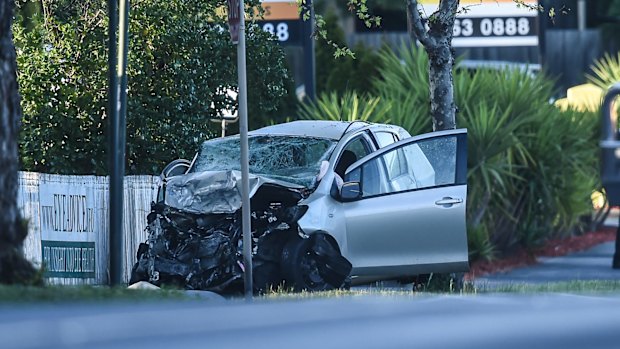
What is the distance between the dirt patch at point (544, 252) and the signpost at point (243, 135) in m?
7.10

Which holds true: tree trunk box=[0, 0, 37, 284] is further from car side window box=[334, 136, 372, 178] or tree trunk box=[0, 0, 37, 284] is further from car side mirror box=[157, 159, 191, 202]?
car side window box=[334, 136, 372, 178]

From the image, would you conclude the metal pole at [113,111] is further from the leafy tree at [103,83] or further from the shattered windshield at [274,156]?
the leafy tree at [103,83]

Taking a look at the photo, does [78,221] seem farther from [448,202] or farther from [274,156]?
[448,202]

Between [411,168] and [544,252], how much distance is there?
9.44m

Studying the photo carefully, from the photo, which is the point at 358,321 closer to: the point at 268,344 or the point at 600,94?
the point at 268,344

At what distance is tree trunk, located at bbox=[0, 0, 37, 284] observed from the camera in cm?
766

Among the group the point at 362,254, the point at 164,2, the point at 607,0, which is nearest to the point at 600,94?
the point at 164,2

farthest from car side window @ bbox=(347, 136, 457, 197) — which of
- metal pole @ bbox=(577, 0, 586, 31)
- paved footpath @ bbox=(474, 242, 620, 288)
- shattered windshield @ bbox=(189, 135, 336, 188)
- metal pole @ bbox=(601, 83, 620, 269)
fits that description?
metal pole @ bbox=(577, 0, 586, 31)

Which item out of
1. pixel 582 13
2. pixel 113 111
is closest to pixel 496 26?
pixel 113 111

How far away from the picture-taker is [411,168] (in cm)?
1253

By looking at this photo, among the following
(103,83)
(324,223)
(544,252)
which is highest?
(103,83)

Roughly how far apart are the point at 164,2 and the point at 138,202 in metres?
2.30

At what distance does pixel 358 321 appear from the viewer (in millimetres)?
2945

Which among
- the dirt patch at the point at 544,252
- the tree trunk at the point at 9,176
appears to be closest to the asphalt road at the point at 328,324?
the tree trunk at the point at 9,176
